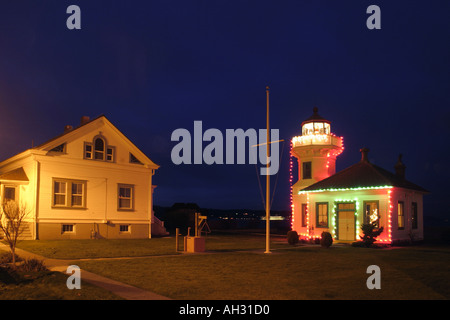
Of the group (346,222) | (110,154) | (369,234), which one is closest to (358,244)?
(369,234)

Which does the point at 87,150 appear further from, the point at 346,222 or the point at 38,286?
the point at 38,286

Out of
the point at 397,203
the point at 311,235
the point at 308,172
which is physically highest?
the point at 308,172

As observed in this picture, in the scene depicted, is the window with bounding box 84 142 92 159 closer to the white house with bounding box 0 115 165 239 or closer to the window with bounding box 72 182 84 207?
the white house with bounding box 0 115 165 239

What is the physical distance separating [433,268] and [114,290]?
10.6m

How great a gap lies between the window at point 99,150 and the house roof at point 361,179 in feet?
45.5

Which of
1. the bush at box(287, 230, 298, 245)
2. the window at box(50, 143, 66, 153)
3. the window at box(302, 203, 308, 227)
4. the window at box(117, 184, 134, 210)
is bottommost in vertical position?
the bush at box(287, 230, 298, 245)

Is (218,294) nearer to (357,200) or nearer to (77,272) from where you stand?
(77,272)

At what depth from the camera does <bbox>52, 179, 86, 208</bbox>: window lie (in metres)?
26.0

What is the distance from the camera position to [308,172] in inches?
1289

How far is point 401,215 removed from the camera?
90.3 ft

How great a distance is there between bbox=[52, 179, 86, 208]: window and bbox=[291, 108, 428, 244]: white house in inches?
598

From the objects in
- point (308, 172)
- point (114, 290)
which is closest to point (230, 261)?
Result: point (114, 290)

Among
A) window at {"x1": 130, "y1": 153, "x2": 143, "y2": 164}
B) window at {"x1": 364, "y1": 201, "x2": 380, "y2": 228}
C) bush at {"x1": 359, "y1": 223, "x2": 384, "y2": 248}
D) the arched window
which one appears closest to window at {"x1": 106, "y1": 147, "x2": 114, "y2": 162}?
the arched window

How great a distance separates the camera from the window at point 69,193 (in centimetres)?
2597
